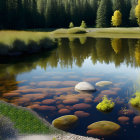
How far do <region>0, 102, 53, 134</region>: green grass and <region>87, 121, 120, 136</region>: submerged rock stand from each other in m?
1.54

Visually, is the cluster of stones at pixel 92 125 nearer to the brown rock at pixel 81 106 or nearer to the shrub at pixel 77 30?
the brown rock at pixel 81 106

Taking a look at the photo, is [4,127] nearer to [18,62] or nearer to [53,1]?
[18,62]

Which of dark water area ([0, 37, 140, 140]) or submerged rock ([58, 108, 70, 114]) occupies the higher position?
dark water area ([0, 37, 140, 140])

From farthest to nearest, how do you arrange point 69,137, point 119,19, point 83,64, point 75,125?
point 119,19 < point 83,64 < point 75,125 < point 69,137

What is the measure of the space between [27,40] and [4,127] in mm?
19917

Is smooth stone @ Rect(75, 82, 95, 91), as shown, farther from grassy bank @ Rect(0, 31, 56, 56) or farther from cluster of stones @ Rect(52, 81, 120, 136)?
grassy bank @ Rect(0, 31, 56, 56)

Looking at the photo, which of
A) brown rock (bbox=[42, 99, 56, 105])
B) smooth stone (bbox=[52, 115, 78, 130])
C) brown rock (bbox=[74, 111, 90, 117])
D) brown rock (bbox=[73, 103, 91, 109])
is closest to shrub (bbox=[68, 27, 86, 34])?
brown rock (bbox=[42, 99, 56, 105])

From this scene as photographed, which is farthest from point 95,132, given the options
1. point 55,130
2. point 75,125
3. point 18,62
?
point 18,62

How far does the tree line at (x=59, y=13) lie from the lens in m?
66.9

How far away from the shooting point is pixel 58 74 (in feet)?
55.7

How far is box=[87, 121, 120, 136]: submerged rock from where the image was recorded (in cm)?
799

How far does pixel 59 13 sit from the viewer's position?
84.8 m

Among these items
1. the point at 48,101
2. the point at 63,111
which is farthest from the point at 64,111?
the point at 48,101

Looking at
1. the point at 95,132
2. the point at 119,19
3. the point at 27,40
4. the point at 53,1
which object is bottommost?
the point at 95,132
